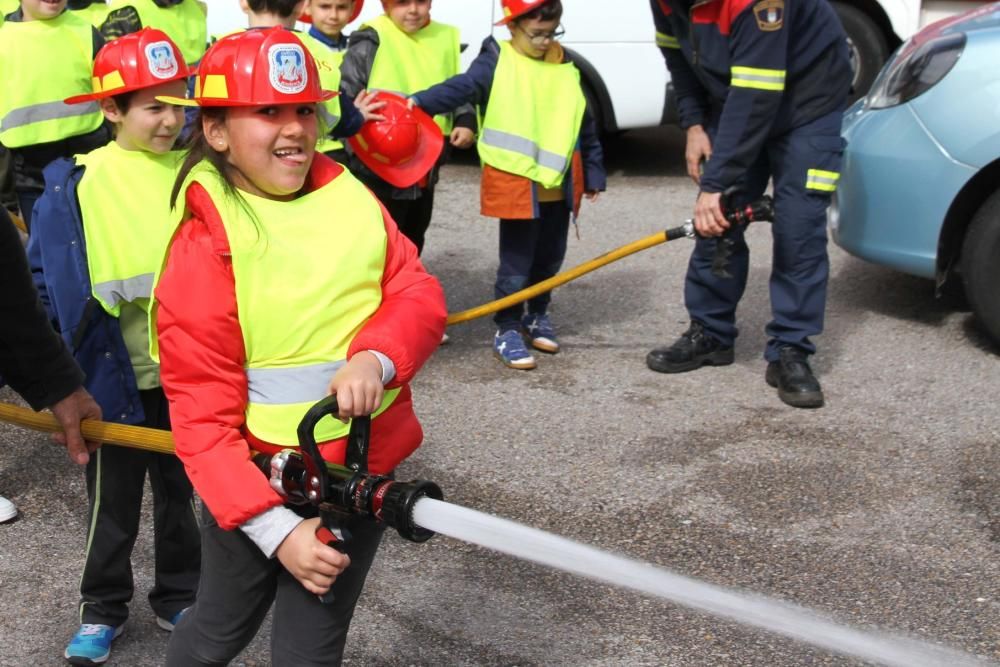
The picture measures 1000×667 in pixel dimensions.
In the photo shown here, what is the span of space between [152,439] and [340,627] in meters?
0.59

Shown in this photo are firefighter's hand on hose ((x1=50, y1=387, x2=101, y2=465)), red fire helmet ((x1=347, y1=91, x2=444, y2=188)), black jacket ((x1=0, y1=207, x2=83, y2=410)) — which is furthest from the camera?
red fire helmet ((x1=347, y1=91, x2=444, y2=188))

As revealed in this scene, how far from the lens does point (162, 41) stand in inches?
131

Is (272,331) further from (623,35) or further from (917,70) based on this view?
(623,35)

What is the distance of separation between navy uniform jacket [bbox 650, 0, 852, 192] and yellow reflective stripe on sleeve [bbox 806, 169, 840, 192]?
0.68ft

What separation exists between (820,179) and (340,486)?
3.34 m

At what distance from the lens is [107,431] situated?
2.77 meters

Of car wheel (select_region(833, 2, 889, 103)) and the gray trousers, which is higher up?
the gray trousers

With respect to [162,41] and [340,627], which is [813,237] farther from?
[340,627]

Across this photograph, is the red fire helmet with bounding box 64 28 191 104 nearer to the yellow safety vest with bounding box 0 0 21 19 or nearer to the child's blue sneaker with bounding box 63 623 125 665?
the child's blue sneaker with bounding box 63 623 125 665

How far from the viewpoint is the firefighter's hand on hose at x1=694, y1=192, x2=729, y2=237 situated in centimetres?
488

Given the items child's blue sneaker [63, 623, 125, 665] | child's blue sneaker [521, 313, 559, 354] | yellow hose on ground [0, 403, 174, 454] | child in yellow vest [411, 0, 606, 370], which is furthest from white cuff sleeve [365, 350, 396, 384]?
child's blue sneaker [521, 313, 559, 354]

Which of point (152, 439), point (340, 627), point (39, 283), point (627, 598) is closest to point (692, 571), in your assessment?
point (627, 598)

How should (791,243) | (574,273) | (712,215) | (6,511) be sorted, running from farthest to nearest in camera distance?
(791,243)
(712,215)
(574,273)
(6,511)

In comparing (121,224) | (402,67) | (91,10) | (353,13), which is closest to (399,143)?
(402,67)
